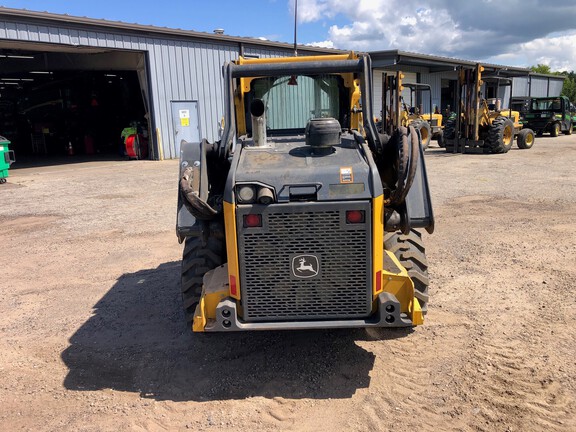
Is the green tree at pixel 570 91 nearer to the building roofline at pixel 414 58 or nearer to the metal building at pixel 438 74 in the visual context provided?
the metal building at pixel 438 74

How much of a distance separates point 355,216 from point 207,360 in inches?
69.8

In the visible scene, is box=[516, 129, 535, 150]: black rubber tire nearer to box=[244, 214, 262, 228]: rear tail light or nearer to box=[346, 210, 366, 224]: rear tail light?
box=[346, 210, 366, 224]: rear tail light

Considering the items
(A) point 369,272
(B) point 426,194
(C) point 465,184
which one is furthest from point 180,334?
(C) point 465,184

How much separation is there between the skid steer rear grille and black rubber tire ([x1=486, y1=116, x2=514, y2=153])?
57.0 ft

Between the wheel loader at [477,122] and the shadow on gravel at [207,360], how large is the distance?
651 inches

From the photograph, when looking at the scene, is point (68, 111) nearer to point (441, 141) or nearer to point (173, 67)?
point (173, 67)

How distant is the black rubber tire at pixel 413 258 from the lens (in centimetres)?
400

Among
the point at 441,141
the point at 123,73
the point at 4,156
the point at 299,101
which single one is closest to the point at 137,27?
the point at 4,156

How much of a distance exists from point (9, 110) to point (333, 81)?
30149mm

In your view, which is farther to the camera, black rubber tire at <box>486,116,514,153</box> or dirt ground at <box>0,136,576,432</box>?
black rubber tire at <box>486,116,514,153</box>

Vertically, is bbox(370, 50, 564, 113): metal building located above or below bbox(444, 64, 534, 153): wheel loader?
above

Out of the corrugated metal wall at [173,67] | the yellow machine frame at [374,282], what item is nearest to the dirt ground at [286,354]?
the yellow machine frame at [374,282]

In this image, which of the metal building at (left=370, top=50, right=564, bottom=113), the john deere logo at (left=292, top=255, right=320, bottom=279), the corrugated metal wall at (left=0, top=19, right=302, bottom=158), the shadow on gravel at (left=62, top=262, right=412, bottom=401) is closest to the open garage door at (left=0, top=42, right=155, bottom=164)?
the corrugated metal wall at (left=0, top=19, right=302, bottom=158)

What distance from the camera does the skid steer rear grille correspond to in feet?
11.1
